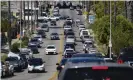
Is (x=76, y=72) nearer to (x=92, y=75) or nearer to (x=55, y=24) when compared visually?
(x=92, y=75)

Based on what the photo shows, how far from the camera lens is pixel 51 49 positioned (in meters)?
72.5

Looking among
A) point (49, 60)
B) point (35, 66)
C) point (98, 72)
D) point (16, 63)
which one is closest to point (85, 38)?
point (49, 60)

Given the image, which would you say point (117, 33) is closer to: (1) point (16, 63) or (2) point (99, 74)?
(1) point (16, 63)

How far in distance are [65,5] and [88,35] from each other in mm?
78008

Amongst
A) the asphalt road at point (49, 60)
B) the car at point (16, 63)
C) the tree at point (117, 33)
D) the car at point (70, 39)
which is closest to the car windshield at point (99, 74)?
the asphalt road at point (49, 60)

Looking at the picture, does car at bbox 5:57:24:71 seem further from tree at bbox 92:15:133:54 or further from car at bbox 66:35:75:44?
car at bbox 66:35:75:44

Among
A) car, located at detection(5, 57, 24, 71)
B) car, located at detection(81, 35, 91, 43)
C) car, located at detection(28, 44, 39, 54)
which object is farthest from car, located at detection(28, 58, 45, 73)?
car, located at detection(81, 35, 91, 43)

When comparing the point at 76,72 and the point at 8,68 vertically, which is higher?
the point at 76,72

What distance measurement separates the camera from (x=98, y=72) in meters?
10.6

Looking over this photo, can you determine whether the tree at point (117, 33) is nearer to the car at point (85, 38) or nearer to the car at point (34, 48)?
the car at point (34, 48)

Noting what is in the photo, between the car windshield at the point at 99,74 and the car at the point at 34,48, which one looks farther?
the car at the point at 34,48

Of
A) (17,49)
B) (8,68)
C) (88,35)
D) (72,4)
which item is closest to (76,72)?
(8,68)

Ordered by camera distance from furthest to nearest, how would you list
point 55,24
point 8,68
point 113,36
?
point 55,24
point 113,36
point 8,68

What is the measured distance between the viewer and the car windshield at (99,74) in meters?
10.6
